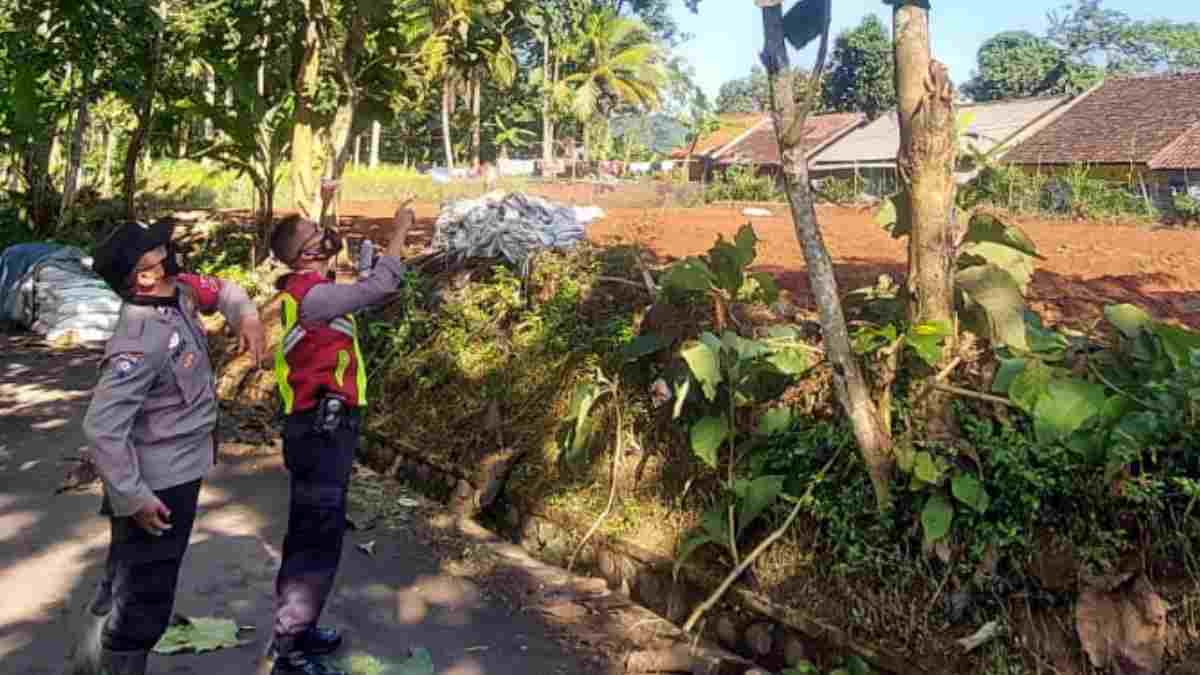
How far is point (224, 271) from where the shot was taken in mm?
12117

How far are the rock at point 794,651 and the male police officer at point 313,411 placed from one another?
169 cm

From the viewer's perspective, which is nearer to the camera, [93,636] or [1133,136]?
[93,636]

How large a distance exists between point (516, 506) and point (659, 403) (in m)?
1.10

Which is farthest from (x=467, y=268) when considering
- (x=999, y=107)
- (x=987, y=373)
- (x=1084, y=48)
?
(x=1084, y=48)

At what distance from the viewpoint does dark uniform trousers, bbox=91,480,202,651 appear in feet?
10.7

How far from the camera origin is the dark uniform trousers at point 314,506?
3.85m

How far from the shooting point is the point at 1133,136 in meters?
28.4

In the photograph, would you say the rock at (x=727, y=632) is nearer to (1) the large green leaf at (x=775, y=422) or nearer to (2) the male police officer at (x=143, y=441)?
(1) the large green leaf at (x=775, y=422)

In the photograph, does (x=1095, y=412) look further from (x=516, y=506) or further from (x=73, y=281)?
(x=73, y=281)

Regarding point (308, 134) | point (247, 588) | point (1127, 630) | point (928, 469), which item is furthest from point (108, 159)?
point (1127, 630)

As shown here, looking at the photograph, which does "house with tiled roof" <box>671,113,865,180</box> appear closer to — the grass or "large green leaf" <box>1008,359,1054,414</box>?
the grass

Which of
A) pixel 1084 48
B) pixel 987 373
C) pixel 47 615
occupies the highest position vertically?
pixel 1084 48

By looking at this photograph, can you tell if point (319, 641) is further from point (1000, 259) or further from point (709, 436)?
point (1000, 259)

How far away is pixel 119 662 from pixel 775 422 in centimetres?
256
